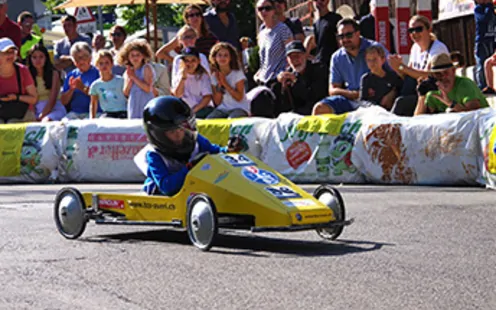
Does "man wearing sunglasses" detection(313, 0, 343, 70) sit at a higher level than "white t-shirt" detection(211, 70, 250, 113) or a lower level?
higher

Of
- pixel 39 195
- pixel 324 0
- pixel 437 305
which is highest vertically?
pixel 324 0

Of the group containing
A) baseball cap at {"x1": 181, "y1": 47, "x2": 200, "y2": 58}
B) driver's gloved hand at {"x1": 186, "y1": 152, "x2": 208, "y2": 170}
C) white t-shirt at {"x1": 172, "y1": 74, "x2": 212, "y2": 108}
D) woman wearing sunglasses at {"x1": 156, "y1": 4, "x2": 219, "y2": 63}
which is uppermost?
woman wearing sunglasses at {"x1": 156, "y1": 4, "x2": 219, "y2": 63}

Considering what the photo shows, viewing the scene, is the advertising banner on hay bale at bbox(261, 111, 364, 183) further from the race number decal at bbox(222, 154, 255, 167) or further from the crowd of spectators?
the race number decal at bbox(222, 154, 255, 167)

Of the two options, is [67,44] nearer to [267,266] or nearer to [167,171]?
[167,171]

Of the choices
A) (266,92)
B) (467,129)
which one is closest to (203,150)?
(467,129)

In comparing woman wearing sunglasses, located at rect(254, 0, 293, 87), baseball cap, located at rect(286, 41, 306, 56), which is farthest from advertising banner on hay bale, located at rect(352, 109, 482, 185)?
woman wearing sunglasses, located at rect(254, 0, 293, 87)

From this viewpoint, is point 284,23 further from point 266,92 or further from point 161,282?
point 161,282

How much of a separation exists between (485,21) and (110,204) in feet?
27.2

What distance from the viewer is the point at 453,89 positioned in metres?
12.9

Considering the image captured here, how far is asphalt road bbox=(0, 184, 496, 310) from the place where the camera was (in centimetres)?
562

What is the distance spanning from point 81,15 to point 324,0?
42.7ft

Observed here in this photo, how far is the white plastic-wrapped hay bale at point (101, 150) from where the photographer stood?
1520cm

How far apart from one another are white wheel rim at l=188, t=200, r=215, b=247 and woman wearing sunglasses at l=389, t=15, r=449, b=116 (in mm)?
6455

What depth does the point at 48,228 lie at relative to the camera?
366 inches
